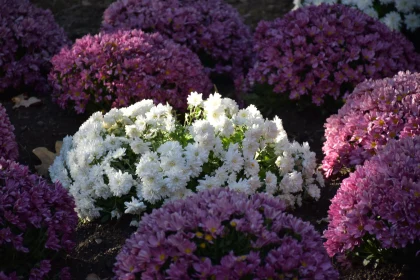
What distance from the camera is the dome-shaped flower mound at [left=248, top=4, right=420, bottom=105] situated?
5.61 meters

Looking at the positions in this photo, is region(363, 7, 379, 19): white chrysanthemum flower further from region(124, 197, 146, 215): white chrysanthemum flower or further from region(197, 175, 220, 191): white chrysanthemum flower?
region(124, 197, 146, 215): white chrysanthemum flower

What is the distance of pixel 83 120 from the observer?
19.3 feet

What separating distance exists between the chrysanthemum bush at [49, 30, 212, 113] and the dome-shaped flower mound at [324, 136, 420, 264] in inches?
89.8

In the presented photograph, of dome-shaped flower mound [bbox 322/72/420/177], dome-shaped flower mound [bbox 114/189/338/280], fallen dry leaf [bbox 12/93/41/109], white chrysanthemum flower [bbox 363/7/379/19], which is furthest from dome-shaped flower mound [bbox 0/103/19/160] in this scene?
white chrysanthemum flower [bbox 363/7/379/19]

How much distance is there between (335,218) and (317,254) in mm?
727

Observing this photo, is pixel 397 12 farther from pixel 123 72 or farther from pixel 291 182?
pixel 291 182

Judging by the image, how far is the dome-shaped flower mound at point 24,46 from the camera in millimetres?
6156

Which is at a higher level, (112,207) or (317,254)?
(112,207)

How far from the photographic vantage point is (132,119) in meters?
4.48

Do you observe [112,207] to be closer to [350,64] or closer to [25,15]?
[350,64]

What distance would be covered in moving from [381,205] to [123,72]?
2.72 m

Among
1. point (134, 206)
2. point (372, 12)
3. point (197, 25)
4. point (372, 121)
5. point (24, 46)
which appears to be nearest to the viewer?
point (134, 206)

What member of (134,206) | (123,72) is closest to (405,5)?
(123,72)

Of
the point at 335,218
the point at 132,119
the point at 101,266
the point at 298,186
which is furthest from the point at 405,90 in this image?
the point at 101,266
